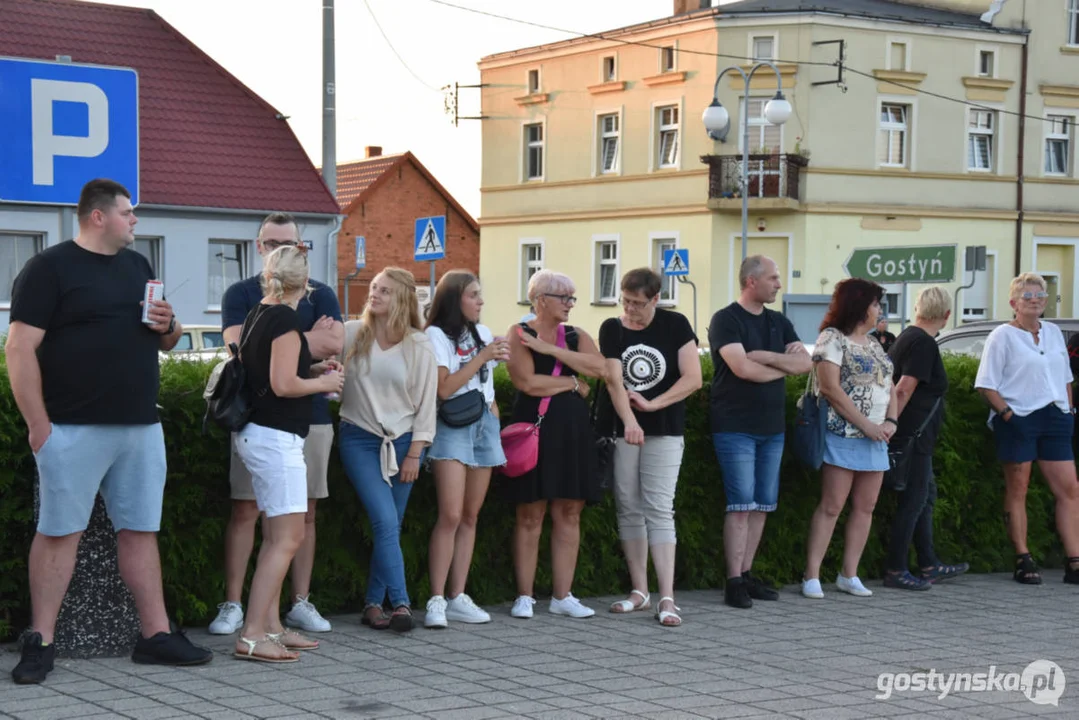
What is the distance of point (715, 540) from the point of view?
9820mm

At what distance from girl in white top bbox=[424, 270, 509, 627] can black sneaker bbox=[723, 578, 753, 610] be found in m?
1.60

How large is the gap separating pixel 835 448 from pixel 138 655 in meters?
4.51

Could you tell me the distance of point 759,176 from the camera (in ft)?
141

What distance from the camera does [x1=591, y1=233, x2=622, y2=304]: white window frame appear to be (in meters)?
47.2

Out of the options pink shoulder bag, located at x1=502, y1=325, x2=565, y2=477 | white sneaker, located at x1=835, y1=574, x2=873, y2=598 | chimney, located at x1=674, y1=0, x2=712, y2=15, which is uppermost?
chimney, located at x1=674, y1=0, x2=712, y2=15

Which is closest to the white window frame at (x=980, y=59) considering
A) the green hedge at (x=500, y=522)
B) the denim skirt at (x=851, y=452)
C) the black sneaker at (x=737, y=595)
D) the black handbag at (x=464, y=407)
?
the green hedge at (x=500, y=522)

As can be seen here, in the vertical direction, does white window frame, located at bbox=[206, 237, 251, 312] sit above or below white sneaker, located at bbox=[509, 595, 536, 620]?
above

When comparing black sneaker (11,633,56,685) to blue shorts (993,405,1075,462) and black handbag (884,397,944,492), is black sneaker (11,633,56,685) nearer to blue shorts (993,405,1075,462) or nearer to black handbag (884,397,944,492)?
black handbag (884,397,944,492)

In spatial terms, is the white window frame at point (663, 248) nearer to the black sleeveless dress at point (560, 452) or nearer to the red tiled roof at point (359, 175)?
the red tiled roof at point (359, 175)

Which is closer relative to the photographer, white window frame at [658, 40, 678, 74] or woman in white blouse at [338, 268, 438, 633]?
woman in white blouse at [338, 268, 438, 633]

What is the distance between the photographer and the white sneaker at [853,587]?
9.77 m

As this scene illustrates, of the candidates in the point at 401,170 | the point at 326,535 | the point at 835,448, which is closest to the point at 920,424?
the point at 835,448

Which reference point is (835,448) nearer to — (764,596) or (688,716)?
(764,596)

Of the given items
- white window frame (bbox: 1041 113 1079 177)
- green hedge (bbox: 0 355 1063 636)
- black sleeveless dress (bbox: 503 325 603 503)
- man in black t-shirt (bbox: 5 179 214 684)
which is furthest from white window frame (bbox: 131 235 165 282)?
man in black t-shirt (bbox: 5 179 214 684)
